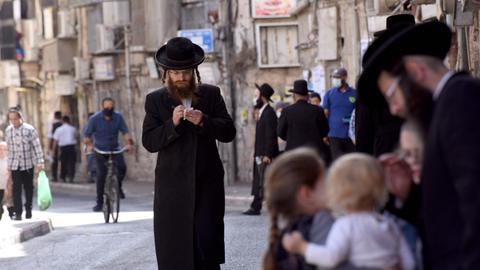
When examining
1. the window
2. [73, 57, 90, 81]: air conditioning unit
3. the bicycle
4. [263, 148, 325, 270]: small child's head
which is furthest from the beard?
[73, 57, 90, 81]: air conditioning unit

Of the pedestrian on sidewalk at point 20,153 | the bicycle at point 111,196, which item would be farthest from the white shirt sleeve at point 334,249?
the pedestrian on sidewalk at point 20,153

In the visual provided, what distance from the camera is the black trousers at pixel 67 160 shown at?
3738 centimetres

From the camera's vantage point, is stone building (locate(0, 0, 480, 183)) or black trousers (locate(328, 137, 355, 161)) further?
stone building (locate(0, 0, 480, 183))

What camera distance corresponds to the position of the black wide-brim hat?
4801mm

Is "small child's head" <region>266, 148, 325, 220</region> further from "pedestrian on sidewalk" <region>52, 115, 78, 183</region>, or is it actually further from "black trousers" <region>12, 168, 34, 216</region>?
"pedestrian on sidewalk" <region>52, 115, 78, 183</region>

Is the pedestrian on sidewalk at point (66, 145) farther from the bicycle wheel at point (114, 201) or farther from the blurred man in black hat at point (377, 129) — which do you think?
the blurred man in black hat at point (377, 129)

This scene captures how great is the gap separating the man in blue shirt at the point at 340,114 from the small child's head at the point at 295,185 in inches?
551

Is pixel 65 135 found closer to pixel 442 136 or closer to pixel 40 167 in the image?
pixel 40 167

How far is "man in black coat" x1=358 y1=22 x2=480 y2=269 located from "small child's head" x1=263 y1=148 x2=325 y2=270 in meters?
0.36

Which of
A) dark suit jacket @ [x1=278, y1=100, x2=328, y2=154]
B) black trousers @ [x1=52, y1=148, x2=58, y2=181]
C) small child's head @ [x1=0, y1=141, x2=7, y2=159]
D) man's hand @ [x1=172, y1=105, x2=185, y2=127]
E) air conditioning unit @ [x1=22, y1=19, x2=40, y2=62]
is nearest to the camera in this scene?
man's hand @ [x1=172, y1=105, x2=185, y2=127]

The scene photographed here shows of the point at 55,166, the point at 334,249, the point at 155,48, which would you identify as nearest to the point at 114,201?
the point at 334,249

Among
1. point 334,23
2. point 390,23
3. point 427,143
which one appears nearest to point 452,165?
point 427,143

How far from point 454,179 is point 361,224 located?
460mm

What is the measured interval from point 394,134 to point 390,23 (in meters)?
0.93
